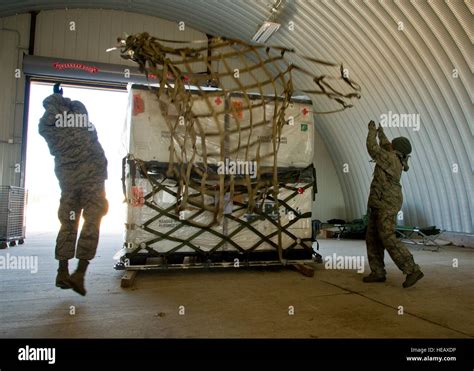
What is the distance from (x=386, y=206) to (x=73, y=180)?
11.4 feet

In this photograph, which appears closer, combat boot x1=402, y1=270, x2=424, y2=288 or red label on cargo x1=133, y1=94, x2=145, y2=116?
combat boot x1=402, y1=270, x2=424, y2=288

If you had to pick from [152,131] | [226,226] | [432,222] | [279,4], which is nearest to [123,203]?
[152,131]

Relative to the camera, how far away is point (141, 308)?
296 cm

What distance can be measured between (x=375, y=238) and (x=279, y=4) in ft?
20.7

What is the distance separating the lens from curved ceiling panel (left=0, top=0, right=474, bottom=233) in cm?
636
